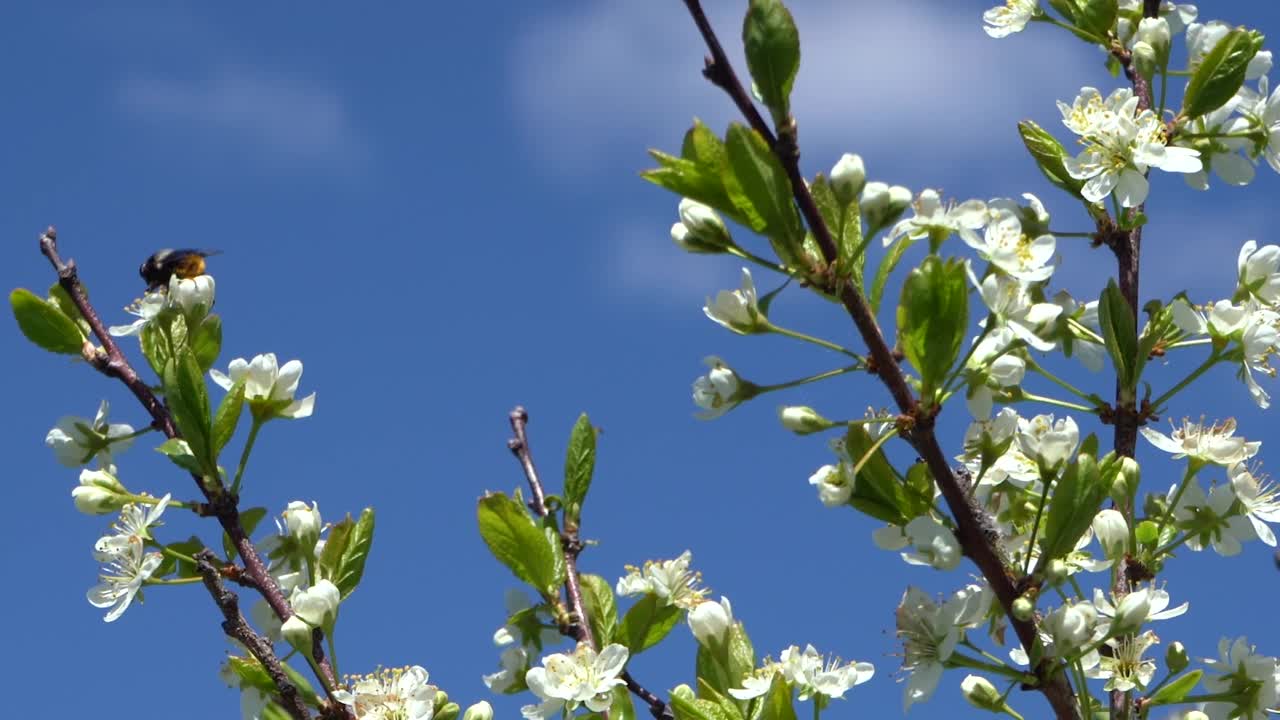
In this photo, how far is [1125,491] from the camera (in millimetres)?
2092

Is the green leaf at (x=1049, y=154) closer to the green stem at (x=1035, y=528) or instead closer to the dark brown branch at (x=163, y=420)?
the green stem at (x=1035, y=528)

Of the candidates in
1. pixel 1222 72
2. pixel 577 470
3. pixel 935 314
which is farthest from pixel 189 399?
pixel 1222 72

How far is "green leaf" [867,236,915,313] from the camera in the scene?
5.98ft

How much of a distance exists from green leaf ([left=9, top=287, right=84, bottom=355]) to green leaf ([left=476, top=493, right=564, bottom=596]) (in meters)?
0.82

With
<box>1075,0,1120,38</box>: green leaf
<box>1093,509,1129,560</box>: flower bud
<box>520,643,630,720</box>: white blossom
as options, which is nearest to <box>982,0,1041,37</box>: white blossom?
<box>1075,0,1120,38</box>: green leaf

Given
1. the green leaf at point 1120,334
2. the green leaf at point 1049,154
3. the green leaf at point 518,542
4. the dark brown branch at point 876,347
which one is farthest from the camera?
the green leaf at point 1049,154

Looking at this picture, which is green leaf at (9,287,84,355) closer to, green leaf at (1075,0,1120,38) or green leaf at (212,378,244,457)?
green leaf at (212,378,244,457)

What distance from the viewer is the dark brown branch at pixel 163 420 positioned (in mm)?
2225

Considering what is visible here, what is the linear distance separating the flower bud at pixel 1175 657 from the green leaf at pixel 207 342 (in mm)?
1734

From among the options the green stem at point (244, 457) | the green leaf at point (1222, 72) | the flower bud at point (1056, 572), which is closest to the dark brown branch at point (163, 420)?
the green stem at point (244, 457)

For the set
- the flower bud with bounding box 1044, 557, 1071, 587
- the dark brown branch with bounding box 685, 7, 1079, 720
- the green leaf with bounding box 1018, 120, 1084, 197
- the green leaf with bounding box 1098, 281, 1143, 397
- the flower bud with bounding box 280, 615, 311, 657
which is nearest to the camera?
Result: the dark brown branch with bounding box 685, 7, 1079, 720

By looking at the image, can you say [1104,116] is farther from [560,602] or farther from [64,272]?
[64,272]

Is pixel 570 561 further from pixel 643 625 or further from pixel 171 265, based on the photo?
pixel 171 265

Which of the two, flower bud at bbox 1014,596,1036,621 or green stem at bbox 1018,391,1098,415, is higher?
green stem at bbox 1018,391,1098,415
